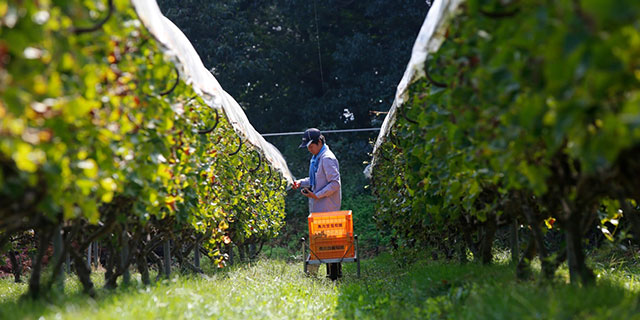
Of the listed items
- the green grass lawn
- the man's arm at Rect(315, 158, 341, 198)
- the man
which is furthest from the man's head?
the green grass lawn

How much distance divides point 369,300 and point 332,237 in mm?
2614

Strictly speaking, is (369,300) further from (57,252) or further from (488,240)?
(57,252)

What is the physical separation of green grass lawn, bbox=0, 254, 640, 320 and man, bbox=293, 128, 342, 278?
2694 millimetres

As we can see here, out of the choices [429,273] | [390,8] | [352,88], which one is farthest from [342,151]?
[429,273]

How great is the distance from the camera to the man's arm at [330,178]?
31.4ft

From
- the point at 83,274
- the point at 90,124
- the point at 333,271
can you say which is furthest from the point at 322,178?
the point at 90,124

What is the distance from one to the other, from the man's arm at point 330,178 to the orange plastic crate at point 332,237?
1.05 meters

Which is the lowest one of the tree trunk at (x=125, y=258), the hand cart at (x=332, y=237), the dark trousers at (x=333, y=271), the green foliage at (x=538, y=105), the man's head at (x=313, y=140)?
the dark trousers at (x=333, y=271)

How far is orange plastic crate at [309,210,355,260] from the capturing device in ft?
27.9

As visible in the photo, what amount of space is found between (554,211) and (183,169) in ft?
9.21

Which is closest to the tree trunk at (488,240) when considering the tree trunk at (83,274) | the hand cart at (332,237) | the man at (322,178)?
the hand cart at (332,237)

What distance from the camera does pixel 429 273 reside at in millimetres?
6273

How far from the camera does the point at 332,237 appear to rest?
8586 mm

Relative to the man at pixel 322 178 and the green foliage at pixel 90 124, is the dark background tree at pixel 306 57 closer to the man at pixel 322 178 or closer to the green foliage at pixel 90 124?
the man at pixel 322 178
